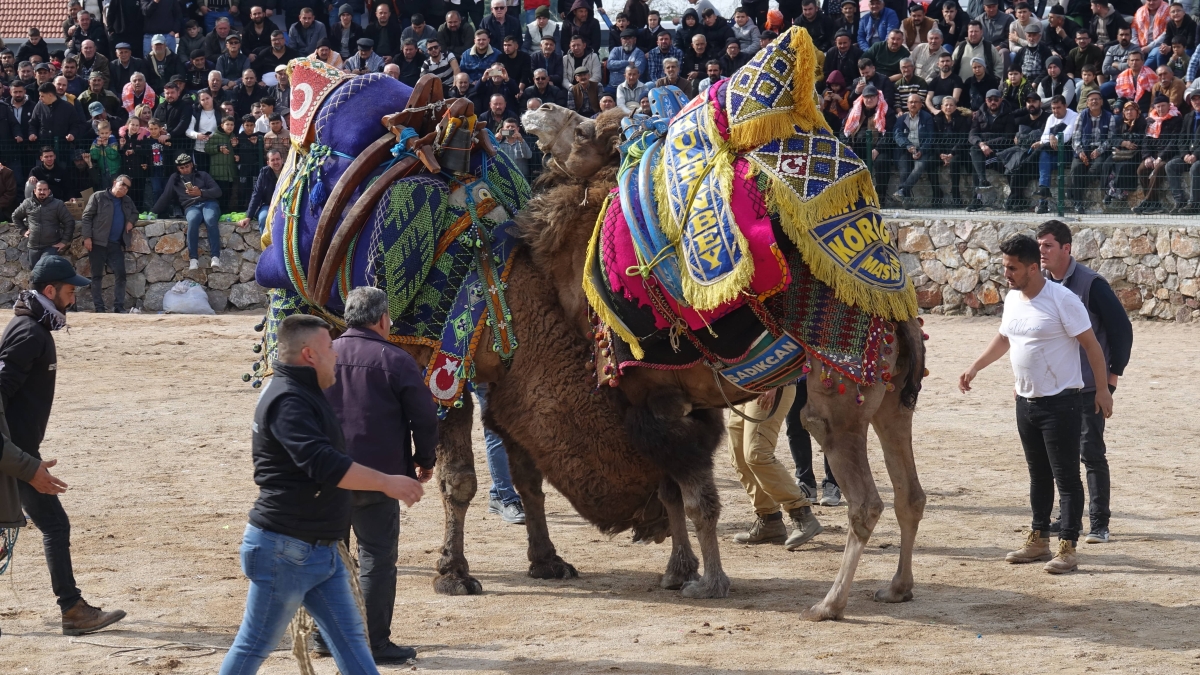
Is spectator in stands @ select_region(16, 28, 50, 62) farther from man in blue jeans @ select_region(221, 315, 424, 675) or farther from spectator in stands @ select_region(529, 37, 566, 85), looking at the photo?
man in blue jeans @ select_region(221, 315, 424, 675)

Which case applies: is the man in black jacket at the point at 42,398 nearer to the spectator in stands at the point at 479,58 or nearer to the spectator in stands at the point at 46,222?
the spectator in stands at the point at 46,222

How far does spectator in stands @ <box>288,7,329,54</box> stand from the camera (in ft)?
69.7

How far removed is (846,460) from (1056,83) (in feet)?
41.3

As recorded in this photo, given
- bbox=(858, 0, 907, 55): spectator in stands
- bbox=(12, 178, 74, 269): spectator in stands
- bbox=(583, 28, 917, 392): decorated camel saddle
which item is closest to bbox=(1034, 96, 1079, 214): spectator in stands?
bbox=(858, 0, 907, 55): spectator in stands

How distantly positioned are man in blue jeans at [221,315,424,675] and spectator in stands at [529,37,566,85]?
15401 mm

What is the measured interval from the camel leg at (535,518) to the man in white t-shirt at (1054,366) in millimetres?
2519

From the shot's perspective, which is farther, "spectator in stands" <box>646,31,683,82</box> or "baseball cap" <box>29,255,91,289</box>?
"spectator in stands" <box>646,31,683,82</box>

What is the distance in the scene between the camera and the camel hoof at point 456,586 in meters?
6.97

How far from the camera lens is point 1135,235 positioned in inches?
624

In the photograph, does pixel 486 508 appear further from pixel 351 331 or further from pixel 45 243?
pixel 45 243

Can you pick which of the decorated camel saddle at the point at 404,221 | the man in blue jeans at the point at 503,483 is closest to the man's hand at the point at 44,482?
the decorated camel saddle at the point at 404,221

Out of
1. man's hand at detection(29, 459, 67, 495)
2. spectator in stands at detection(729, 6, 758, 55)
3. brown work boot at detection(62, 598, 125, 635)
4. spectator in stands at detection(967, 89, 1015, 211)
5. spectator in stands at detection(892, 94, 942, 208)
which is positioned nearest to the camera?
man's hand at detection(29, 459, 67, 495)

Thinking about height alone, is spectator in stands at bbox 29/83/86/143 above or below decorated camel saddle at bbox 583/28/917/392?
above

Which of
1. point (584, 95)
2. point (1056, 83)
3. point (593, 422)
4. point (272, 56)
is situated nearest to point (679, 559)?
point (593, 422)
